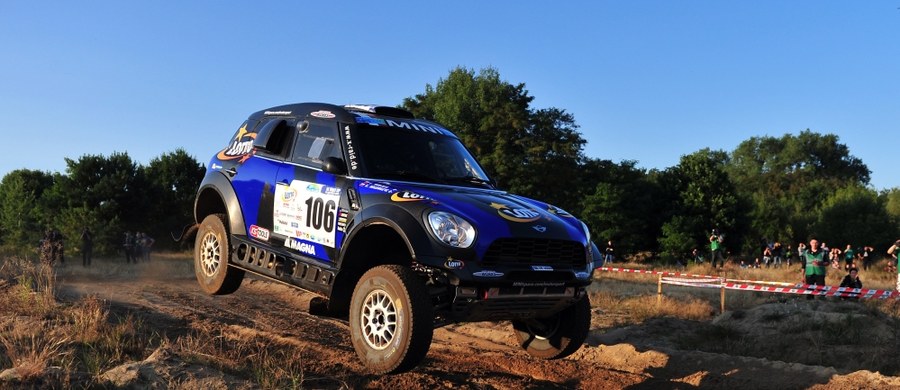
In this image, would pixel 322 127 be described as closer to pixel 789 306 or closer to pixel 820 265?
pixel 789 306

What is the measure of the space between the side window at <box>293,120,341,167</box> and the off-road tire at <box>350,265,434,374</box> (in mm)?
1515

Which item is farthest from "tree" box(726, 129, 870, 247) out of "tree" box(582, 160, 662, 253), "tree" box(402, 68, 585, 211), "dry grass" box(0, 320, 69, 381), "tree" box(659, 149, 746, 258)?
"dry grass" box(0, 320, 69, 381)

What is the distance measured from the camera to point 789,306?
12.4m

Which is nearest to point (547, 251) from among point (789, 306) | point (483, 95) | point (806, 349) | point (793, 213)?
point (806, 349)

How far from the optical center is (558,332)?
703 cm

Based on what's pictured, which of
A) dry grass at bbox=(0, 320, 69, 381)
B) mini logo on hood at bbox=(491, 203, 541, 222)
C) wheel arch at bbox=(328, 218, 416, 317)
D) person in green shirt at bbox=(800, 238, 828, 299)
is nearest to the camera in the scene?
dry grass at bbox=(0, 320, 69, 381)

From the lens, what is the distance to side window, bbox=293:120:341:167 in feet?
22.6

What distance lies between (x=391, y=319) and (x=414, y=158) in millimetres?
1870

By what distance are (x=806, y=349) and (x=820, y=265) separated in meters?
6.24

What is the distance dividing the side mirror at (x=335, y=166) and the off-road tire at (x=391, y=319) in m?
1.07

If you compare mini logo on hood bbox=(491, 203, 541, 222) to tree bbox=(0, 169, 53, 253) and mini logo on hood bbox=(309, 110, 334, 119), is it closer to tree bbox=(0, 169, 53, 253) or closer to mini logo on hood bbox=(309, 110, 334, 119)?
mini logo on hood bbox=(309, 110, 334, 119)

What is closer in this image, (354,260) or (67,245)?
(354,260)

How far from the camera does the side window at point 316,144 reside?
6.88 metres

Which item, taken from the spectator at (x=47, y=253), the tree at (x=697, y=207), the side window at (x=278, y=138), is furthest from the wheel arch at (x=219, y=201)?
the tree at (x=697, y=207)
